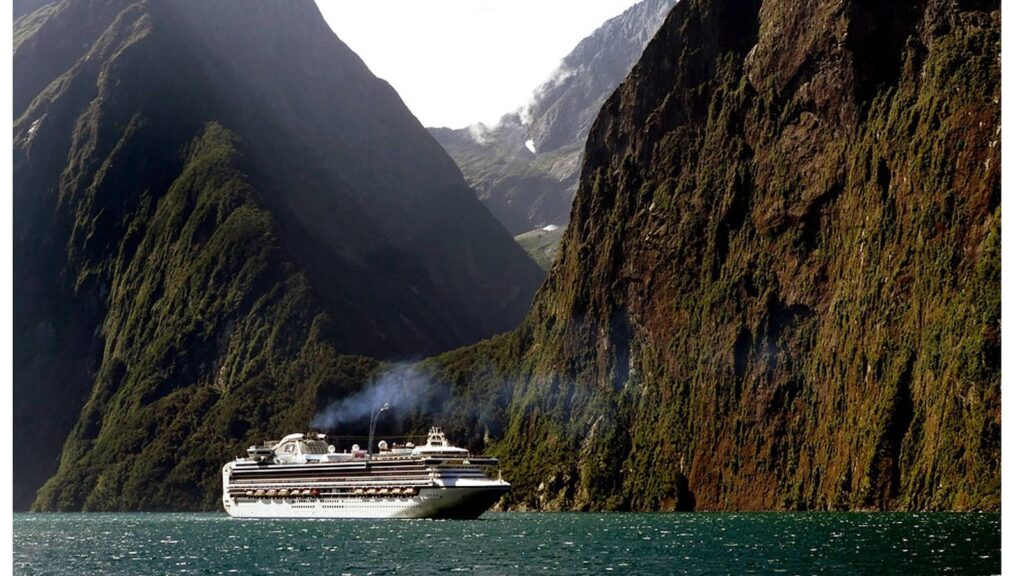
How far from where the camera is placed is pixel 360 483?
170 m

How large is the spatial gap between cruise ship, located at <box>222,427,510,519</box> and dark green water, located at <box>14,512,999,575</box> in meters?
11.3

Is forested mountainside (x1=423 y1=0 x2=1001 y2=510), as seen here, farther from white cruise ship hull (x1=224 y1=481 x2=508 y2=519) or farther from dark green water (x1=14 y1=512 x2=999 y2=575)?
white cruise ship hull (x1=224 y1=481 x2=508 y2=519)

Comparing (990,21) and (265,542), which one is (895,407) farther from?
(265,542)

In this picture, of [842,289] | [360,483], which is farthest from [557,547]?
[842,289]

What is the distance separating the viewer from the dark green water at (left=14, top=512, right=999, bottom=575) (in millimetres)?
84688

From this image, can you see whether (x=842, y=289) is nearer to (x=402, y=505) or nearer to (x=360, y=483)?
(x=402, y=505)

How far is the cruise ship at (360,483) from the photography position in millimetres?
161750

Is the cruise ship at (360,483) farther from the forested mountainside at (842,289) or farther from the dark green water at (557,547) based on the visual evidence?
the forested mountainside at (842,289)

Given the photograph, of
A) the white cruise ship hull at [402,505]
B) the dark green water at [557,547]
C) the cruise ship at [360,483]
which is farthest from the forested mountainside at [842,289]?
the white cruise ship hull at [402,505]

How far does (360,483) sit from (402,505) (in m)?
8.19

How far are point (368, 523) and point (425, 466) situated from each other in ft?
35.9

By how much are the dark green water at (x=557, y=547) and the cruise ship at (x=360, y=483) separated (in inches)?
445

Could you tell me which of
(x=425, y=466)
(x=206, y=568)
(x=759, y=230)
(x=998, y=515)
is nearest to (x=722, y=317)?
(x=759, y=230)

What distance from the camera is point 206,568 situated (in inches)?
3553
